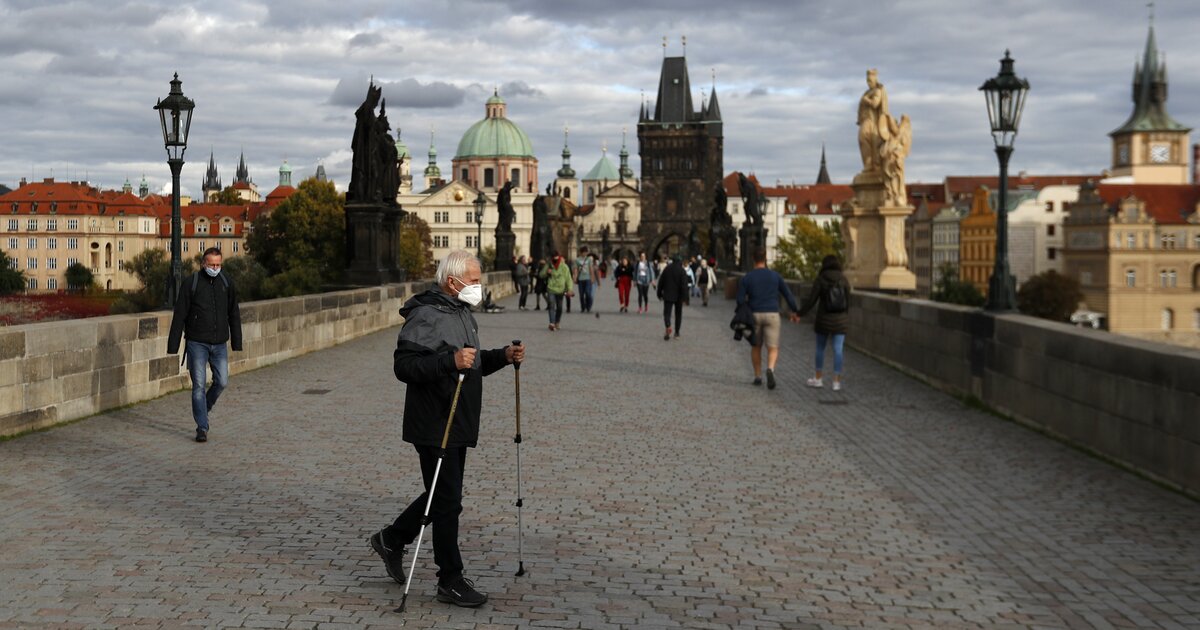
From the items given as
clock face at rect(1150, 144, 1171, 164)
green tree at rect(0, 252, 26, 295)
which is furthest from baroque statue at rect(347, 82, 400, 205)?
clock face at rect(1150, 144, 1171, 164)

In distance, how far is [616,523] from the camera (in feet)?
23.8

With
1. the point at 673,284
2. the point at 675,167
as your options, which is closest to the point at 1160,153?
the point at 675,167

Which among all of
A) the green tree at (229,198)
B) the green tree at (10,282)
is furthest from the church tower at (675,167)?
the green tree at (10,282)

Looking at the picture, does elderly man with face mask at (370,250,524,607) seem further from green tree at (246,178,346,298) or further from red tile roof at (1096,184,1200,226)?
red tile roof at (1096,184,1200,226)

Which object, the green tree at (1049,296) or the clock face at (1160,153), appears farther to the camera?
the clock face at (1160,153)

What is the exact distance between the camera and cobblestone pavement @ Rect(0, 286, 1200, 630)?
559 centimetres

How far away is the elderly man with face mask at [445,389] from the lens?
557 centimetres

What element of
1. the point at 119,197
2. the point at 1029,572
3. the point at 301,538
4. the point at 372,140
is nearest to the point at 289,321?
the point at 372,140

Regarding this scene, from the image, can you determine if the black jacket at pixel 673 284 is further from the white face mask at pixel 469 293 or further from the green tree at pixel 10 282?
the green tree at pixel 10 282

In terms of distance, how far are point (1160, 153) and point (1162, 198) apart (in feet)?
118

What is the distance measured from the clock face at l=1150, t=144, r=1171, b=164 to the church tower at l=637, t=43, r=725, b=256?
165 feet

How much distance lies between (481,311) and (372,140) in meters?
7.79

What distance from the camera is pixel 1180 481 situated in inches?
324

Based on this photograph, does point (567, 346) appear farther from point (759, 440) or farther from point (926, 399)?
point (759, 440)
